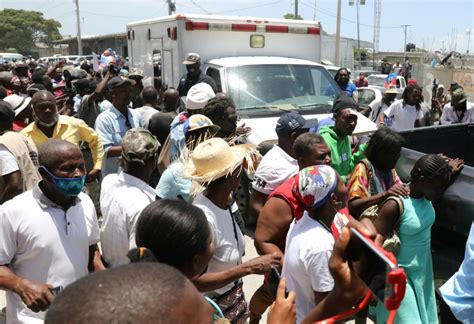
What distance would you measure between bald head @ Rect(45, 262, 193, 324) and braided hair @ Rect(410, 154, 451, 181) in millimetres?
2293

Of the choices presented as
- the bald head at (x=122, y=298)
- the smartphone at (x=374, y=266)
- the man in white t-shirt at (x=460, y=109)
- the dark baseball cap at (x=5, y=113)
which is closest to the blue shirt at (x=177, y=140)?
the dark baseball cap at (x=5, y=113)

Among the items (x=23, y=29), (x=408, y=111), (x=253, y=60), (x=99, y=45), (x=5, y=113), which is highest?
(x=23, y=29)

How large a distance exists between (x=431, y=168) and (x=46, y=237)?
225 cm

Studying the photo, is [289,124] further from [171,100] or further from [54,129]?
[171,100]

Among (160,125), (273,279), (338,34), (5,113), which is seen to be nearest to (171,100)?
(160,125)

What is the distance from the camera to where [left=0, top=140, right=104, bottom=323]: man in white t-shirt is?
2250 mm

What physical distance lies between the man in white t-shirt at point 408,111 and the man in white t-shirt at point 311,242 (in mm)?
4929

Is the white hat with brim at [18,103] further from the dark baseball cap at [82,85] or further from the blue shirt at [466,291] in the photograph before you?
the blue shirt at [466,291]

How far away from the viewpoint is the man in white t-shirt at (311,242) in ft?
7.55

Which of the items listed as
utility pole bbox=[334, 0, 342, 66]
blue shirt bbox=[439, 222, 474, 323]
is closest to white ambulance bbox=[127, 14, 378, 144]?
blue shirt bbox=[439, 222, 474, 323]

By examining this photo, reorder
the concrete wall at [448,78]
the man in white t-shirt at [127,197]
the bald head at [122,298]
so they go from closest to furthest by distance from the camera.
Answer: the bald head at [122,298] < the man in white t-shirt at [127,197] < the concrete wall at [448,78]

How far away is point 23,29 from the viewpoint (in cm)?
8206

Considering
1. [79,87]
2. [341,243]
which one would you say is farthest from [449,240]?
[79,87]

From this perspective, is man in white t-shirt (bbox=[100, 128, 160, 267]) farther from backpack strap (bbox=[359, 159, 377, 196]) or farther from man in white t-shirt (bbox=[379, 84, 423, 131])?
man in white t-shirt (bbox=[379, 84, 423, 131])
